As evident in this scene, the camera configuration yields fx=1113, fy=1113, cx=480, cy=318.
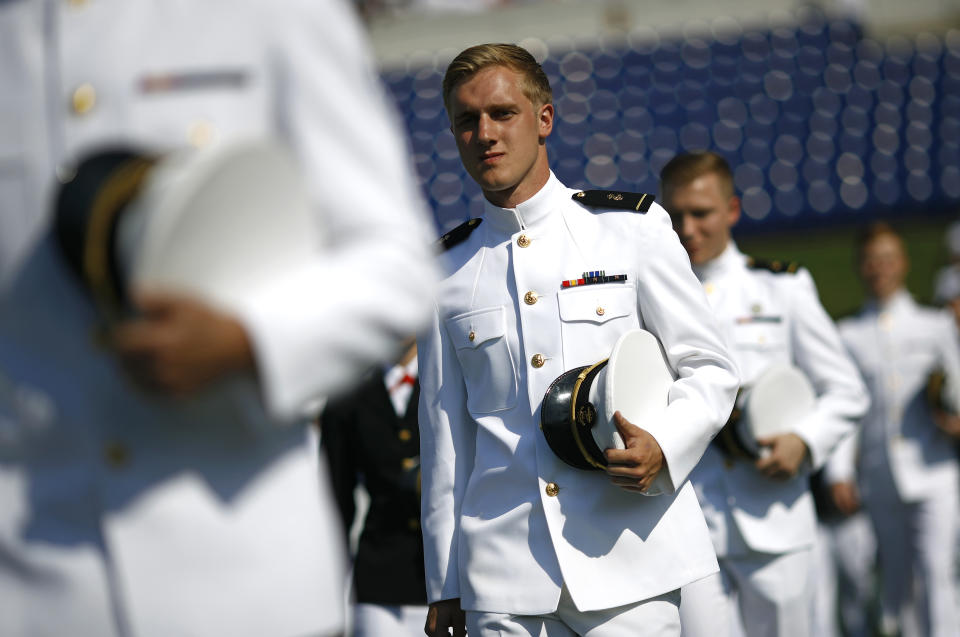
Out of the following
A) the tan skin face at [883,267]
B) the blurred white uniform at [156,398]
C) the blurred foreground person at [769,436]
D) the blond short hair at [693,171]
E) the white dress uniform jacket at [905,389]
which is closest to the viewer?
the blurred white uniform at [156,398]

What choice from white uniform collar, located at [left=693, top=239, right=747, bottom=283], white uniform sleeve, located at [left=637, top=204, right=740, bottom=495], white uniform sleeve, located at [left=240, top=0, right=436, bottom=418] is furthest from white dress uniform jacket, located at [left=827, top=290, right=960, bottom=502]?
white uniform sleeve, located at [left=240, top=0, right=436, bottom=418]

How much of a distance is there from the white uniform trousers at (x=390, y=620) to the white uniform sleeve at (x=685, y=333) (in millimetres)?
1835

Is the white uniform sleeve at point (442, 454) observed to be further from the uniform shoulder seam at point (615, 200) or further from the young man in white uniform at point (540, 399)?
the uniform shoulder seam at point (615, 200)

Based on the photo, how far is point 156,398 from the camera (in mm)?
1394

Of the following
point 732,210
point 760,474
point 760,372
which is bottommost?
point 760,474

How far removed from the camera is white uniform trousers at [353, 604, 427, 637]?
4.43 meters

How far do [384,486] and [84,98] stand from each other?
3.17 meters

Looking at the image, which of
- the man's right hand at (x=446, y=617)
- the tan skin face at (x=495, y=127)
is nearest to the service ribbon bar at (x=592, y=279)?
the tan skin face at (x=495, y=127)

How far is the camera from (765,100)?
70.2 ft

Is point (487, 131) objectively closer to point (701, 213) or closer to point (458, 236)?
point (458, 236)

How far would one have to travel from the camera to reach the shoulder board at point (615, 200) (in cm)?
322

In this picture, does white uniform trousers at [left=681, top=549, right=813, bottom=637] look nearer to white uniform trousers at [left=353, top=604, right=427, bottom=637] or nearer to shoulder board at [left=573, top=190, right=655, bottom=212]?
white uniform trousers at [left=353, top=604, right=427, bottom=637]

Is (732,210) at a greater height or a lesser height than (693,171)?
lesser

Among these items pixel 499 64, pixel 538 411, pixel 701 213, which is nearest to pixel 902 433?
pixel 701 213
